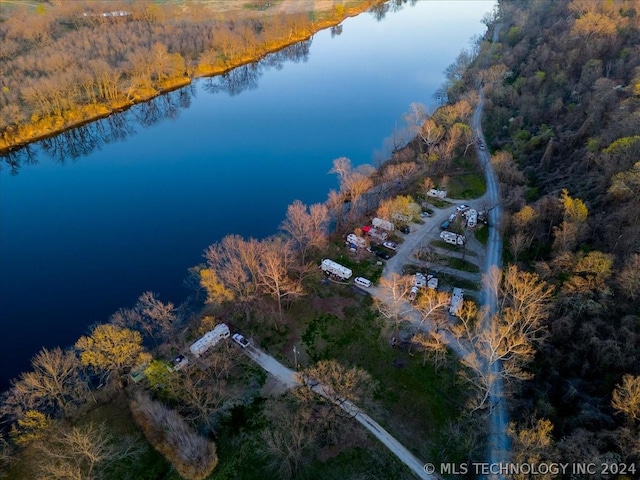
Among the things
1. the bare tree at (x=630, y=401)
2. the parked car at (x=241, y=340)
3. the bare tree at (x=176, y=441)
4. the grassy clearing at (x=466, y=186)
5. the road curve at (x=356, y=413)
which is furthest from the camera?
the grassy clearing at (x=466, y=186)

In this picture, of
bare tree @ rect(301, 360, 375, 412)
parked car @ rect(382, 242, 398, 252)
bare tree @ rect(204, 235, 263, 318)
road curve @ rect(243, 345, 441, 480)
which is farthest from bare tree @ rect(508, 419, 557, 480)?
parked car @ rect(382, 242, 398, 252)

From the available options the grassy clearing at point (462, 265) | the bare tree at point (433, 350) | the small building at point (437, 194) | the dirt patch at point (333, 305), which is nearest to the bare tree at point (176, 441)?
the dirt patch at point (333, 305)

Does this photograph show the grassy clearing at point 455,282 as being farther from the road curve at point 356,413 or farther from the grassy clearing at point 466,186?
the road curve at point 356,413

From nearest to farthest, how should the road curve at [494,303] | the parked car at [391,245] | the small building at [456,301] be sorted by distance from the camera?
1. the road curve at [494,303]
2. the small building at [456,301]
3. the parked car at [391,245]

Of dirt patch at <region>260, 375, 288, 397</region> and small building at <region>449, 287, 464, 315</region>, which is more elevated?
small building at <region>449, 287, 464, 315</region>

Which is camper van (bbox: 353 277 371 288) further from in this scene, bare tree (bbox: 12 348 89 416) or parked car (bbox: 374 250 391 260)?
bare tree (bbox: 12 348 89 416)

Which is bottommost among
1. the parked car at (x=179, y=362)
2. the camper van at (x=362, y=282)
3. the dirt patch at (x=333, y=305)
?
the dirt patch at (x=333, y=305)

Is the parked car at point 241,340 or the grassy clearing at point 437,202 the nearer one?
the parked car at point 241,340
